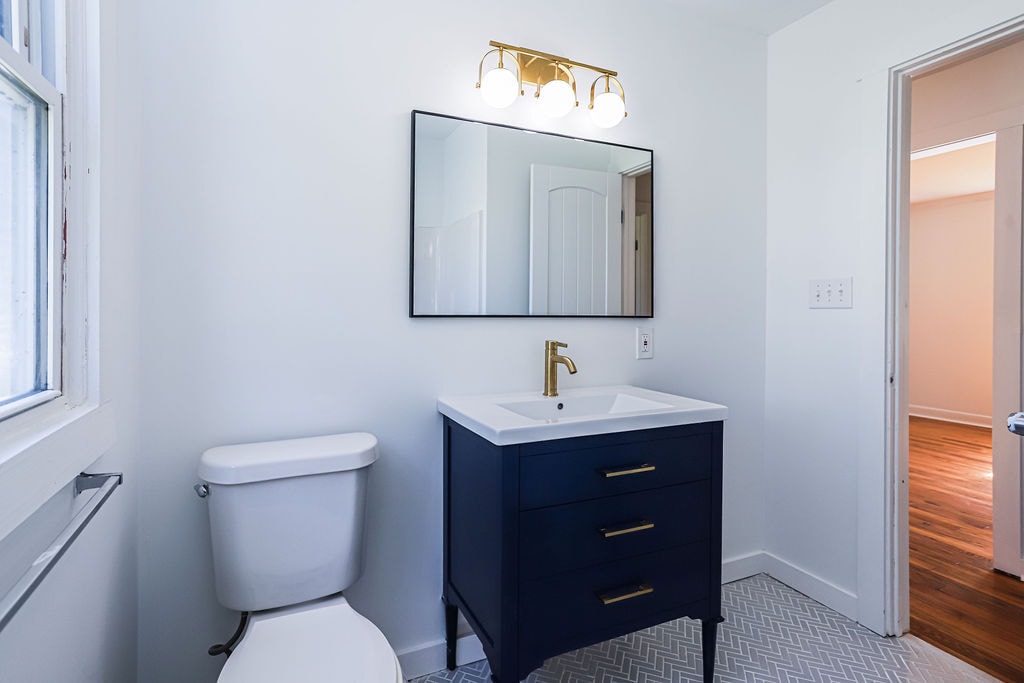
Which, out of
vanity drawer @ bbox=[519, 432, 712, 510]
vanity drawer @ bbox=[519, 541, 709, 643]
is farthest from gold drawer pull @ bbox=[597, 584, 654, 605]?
vanity drawer @ bbox=[519, 432, 712, 510]

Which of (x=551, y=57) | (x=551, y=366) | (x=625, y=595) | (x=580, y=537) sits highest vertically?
(x=551, y=57)

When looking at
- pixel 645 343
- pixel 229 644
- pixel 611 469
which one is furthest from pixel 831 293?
pixel 229 644

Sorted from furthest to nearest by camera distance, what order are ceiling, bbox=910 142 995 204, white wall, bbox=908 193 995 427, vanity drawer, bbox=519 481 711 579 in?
white wall, bbox=908 193 995 427, ceiling, bbox=910 142 995 204, vanity drawer, bbox=519 481 711 579

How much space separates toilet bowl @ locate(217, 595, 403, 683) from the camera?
1.02 m

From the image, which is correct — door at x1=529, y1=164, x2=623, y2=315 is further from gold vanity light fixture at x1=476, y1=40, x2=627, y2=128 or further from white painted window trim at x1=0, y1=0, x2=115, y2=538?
white painted window trim at x1=0, y1=0, x2=115, y2=538

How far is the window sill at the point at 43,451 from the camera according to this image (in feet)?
2.05

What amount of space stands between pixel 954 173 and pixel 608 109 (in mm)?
4385

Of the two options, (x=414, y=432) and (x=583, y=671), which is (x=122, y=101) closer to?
(x=414, y=432)

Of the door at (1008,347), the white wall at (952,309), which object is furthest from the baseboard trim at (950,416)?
the door at (1008,347)

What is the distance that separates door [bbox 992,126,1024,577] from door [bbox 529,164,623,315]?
5.53 feet

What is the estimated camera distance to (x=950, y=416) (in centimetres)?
546

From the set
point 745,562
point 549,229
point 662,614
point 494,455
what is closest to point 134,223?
point 494,455

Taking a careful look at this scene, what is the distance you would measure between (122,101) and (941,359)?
6873mm

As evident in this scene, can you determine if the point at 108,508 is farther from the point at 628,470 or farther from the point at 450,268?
the point at 628,470
